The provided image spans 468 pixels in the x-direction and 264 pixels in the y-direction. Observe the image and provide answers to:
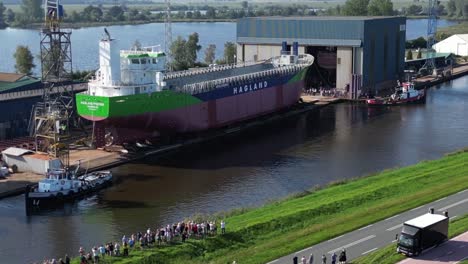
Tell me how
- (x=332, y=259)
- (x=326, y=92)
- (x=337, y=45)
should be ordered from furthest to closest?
(x=326, y=92)
(x=337, y=45)
(x=332, y=259)

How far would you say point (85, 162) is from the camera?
3306cm

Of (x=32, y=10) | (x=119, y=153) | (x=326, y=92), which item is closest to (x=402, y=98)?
(x=326, y=92)

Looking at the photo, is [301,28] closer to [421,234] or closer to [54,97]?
[54,97]

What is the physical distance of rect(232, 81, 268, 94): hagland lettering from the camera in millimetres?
44775

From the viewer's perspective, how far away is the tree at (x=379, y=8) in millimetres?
97500

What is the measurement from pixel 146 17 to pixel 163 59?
145 meters

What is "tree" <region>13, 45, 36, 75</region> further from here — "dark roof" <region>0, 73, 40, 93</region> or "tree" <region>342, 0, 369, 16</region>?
"tree" <region>342, 0, 369, 16</region>

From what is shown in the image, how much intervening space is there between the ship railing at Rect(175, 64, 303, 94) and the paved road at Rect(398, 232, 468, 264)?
22489mm

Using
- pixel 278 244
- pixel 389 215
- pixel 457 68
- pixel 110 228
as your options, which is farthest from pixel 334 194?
pixel 457 68

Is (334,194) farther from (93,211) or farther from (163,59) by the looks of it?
(163,59)

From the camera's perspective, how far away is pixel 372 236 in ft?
69.1

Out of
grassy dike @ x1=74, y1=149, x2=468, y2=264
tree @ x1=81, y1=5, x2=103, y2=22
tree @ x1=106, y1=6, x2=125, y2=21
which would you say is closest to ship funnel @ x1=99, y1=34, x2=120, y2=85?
grassy dike @ x1=74, y1=149, x2=468, y2=264

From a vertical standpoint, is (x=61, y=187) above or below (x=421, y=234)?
below

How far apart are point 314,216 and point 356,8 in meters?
79.3
